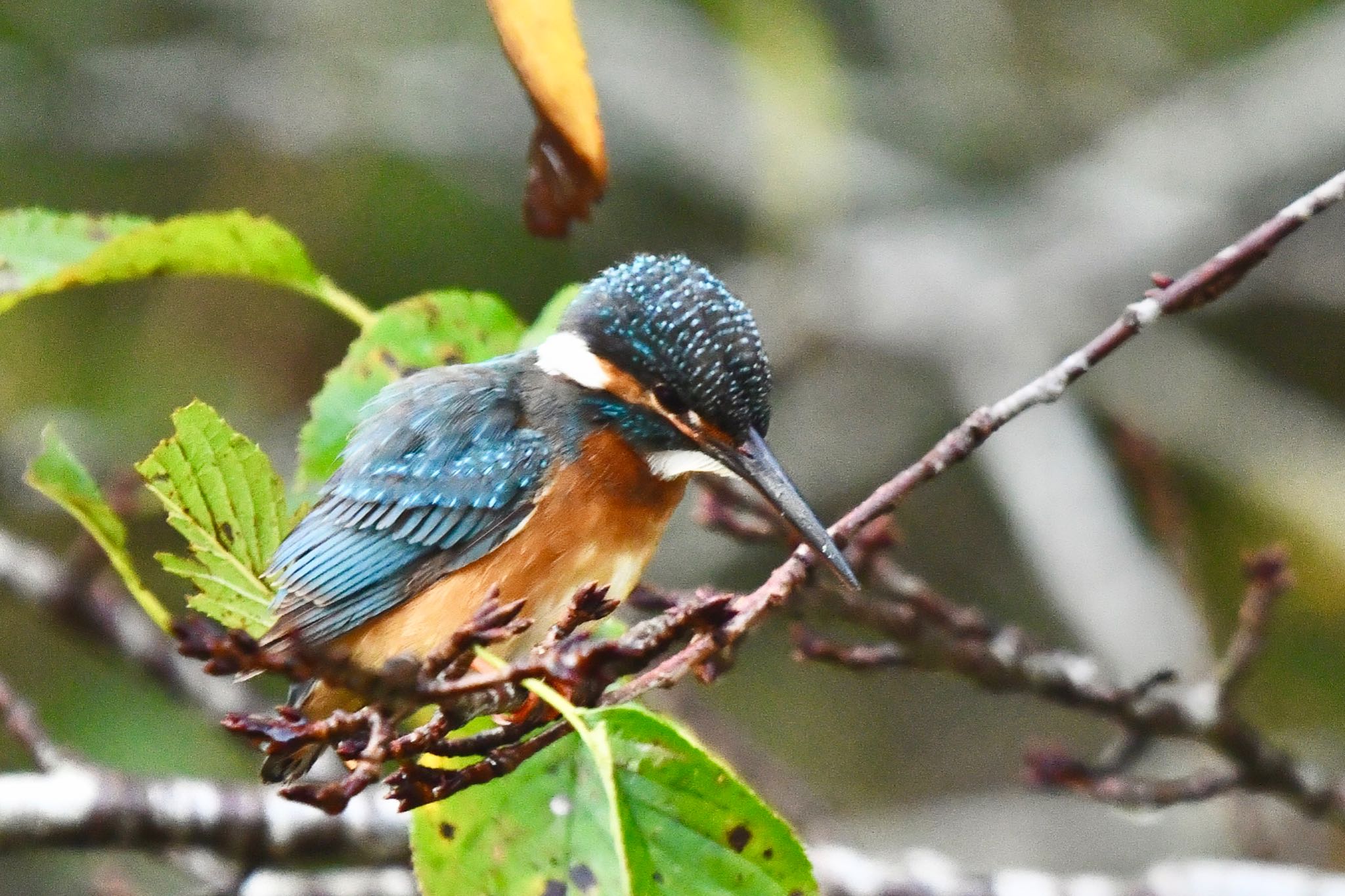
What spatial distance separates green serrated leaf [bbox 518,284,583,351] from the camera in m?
2.32

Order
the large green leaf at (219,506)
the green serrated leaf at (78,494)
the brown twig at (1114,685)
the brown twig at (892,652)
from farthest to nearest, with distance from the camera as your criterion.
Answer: the brown twig at (1114,685)
the green serrated leaf at (78,494)
the large green leaf at (219,506)
the brown twig at (892,652)

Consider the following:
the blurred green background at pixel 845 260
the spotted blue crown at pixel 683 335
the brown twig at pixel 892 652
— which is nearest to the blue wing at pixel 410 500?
the spotted blue crown at pixel 683 335

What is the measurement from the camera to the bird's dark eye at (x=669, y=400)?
2.16 meters

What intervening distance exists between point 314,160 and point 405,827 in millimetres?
3849

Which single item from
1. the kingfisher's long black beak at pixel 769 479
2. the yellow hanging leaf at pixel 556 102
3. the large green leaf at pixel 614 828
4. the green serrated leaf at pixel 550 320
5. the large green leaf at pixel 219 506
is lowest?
the large green leaf at pixel 614 828

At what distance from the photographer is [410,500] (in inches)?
93.2

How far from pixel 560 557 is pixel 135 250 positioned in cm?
79

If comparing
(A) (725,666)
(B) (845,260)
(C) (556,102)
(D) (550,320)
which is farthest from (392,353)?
(B) (845,260)

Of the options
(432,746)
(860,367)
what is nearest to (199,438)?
(432,746)

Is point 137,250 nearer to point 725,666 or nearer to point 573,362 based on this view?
point 573,362

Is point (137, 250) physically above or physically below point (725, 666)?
above

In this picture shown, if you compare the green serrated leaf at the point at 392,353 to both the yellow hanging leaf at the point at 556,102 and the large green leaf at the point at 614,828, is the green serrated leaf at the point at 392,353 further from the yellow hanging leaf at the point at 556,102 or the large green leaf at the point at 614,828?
the large green leaf at the point at 614,828

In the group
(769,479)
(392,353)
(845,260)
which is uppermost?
(845,260)

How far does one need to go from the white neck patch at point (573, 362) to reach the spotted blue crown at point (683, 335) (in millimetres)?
34
